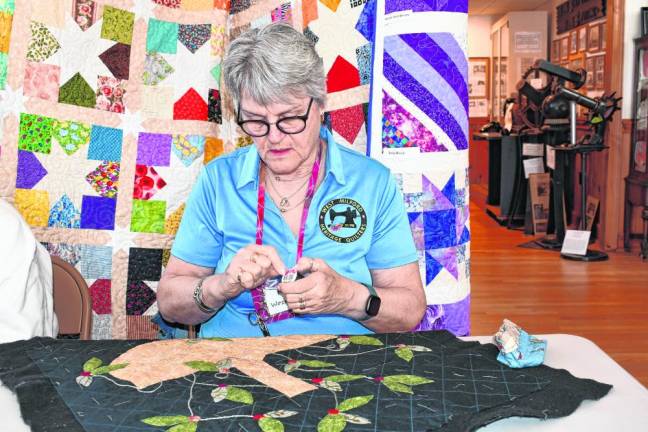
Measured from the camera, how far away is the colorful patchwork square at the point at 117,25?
2.45 m

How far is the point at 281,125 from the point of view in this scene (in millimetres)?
1803

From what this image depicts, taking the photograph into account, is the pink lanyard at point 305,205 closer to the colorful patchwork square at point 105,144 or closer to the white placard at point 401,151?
the white placard at point 401,151

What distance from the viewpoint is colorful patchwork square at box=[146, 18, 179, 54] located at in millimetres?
2520


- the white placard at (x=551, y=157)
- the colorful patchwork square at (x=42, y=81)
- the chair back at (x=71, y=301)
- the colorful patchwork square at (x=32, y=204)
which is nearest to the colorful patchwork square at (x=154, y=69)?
the colorful patchwork square at (x=42, y=81)

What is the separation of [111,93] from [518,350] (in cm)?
163

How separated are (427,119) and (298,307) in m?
0.98

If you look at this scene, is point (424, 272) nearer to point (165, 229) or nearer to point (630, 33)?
point (165, 229)

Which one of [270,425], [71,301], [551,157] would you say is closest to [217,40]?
[71,301]

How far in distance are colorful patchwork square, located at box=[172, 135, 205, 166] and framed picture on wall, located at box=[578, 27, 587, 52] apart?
655cm

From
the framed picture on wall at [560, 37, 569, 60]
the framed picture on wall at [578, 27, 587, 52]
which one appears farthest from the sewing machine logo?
the framed picture on wall at [560, 37, 569, 60]

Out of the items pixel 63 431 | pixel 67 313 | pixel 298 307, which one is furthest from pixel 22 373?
pixel 67 313

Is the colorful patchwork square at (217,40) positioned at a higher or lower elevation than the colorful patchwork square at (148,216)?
higher

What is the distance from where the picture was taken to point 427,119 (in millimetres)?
2379

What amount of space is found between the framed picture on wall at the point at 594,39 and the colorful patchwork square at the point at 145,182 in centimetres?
623
